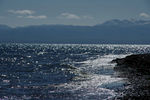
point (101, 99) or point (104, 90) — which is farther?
point (104, 90)

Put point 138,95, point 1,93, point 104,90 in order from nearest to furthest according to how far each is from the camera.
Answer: point 138,95
point 1,93
point 104,90

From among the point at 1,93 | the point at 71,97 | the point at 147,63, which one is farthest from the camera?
the point at 147,63

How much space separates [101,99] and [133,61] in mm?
53795

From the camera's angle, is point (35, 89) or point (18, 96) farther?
point (35, 89)

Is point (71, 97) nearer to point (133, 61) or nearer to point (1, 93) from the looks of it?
point (1, 93)

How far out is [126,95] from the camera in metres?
38.9

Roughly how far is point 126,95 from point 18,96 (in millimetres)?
14490

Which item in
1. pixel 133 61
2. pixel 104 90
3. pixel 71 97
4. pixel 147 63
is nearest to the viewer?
pixel 71 97

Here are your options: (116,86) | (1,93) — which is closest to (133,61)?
(116,86)

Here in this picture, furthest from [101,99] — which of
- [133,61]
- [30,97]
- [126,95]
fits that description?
[133,61]

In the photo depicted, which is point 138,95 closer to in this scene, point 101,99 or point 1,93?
point 101,99

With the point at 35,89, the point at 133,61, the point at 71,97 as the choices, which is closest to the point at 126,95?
the point at 71,97

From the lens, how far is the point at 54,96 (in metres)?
41.5

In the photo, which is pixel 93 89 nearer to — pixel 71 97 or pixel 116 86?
pixel 116 86
